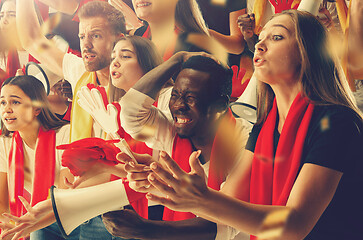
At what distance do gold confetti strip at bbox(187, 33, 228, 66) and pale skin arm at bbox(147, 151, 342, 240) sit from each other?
370mm

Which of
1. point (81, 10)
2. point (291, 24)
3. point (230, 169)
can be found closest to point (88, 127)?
point (81, 10)

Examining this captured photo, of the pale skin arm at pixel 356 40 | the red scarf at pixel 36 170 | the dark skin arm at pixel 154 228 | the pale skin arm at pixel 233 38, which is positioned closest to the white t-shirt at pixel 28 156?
the red scarf at pixel 36 170

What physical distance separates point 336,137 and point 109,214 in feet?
1.72

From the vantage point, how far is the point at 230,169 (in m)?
1.06

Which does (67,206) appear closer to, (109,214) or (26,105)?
(109,214)

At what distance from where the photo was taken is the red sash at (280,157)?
0.92 m

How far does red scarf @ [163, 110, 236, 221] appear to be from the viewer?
1077 millimetres

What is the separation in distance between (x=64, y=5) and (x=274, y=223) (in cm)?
97

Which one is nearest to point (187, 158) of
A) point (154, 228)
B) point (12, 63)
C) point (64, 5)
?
point (154, 228)

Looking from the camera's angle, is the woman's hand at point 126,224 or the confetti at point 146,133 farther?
the confetti at point 146,133

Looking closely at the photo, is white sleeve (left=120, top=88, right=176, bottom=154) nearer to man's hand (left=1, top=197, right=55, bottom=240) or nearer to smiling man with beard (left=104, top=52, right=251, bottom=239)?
smiling man with beard (left=104, top=52, right=251, bottom=239)

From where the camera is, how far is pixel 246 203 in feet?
2.68

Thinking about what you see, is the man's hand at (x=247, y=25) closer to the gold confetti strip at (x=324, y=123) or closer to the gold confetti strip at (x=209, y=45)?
the gold confetti strip at (x=209, y=45)

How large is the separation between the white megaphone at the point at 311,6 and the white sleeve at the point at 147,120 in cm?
42
